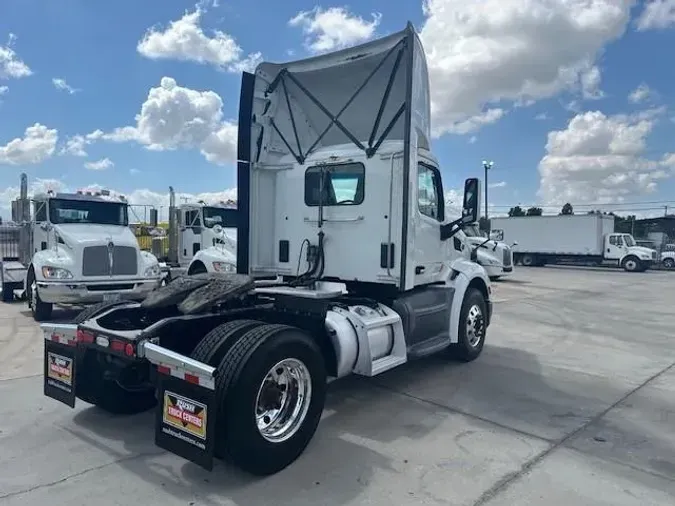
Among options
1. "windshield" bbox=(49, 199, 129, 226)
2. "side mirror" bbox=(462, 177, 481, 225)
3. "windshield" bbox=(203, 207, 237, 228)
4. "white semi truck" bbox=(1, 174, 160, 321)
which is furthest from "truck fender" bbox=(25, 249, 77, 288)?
"side mirror" bbox=(462, 177, 481, 225)

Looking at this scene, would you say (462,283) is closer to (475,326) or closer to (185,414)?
(475,326)

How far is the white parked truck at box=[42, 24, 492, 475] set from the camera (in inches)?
142

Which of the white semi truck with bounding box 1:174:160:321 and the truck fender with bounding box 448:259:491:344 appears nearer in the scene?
the truck fender with bounding box 448:259:491:344

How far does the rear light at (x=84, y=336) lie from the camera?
4.23 meters

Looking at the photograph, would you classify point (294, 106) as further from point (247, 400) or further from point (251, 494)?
point (251, 494)

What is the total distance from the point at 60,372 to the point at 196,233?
9.57 metres

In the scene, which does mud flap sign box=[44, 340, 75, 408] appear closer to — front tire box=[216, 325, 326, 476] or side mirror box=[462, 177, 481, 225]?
front tire box=[216, 325, 326, 476]

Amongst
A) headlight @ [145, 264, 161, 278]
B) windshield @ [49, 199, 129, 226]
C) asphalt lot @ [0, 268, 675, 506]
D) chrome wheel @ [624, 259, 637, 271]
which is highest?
windshield @ [49, 199, 129, 226]

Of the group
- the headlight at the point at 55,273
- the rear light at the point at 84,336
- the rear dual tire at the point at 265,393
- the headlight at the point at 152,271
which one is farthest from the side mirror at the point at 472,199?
the headlight at the point at 55,273

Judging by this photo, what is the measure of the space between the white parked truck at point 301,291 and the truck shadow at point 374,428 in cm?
23

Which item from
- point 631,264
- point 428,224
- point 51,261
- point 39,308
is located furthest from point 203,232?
point 631,264

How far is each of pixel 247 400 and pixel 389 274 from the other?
2.56 meters

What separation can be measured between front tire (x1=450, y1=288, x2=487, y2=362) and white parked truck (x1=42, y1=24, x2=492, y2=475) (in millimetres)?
23

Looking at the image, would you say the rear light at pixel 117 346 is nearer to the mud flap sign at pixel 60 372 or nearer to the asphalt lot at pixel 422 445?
the mud flap sign at pixel 60 372
